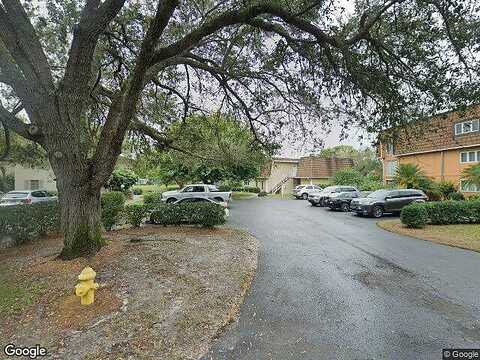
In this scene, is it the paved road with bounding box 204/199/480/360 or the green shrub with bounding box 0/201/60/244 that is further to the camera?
the green shrub with bounding box 0/201/60/244

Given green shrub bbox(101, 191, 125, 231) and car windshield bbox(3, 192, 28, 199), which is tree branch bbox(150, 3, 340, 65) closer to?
green shrub bbox(101, 191, 125, 231)

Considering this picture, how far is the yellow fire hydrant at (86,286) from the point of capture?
4.28m

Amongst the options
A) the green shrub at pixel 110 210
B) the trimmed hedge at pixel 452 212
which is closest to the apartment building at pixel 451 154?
the trimmed hedge at pixel 452 212

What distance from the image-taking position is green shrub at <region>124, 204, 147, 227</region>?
11.6 metres

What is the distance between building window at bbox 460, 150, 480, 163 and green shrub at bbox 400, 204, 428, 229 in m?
12.3

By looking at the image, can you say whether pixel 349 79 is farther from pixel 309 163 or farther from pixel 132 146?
pixel 309 163

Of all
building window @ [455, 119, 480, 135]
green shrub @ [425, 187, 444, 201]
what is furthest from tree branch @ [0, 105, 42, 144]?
green shrub @ [425, 187, 444, 201]

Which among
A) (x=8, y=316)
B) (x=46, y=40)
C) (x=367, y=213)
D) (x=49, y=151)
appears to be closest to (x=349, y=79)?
(x=49, y=151)

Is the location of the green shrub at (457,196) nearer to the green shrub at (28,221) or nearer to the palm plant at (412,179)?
the palm plant at (412,179)

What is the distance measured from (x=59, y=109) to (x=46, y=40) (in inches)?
202

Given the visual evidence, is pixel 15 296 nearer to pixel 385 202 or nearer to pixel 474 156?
pixel 385 202

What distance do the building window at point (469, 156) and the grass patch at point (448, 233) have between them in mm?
10549

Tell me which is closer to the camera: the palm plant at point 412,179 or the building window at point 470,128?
the building window at point 470,128

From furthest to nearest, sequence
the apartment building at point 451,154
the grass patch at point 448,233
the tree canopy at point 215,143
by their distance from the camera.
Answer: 1. the apartment building at point 451,154
2. the tree canopy at point 215,143
3. the grass patch at point 448,233
